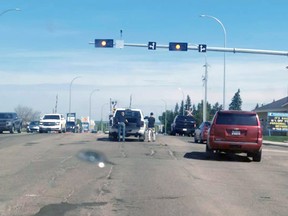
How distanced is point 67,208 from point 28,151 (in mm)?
13386

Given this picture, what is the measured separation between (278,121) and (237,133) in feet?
126

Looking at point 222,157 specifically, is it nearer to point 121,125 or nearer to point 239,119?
point 239,119

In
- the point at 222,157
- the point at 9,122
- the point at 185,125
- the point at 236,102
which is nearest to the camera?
the point at 222,157

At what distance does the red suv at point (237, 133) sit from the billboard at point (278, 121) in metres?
37.8

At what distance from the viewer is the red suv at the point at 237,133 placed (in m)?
20.7

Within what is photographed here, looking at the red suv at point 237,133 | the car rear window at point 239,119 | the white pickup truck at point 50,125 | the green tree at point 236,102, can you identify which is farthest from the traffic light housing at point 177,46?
the green tree at point 236,102

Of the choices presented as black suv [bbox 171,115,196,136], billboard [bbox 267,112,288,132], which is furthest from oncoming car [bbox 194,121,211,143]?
billboard [bbox 267,112,288,132]

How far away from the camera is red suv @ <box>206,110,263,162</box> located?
2069 centimetres

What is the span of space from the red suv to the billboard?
37.8 metres

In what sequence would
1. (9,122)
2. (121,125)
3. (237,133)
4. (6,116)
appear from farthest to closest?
(6,116), (9,122), (121,125), (237,133)

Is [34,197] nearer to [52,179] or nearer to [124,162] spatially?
[52,179]

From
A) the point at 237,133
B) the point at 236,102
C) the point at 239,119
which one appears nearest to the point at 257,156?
the point at 237,133

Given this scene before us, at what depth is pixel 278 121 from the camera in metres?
57.8

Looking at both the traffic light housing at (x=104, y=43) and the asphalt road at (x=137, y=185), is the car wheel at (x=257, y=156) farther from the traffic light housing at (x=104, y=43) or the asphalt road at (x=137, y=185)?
the traffic light housing at (x=104, y=43)
